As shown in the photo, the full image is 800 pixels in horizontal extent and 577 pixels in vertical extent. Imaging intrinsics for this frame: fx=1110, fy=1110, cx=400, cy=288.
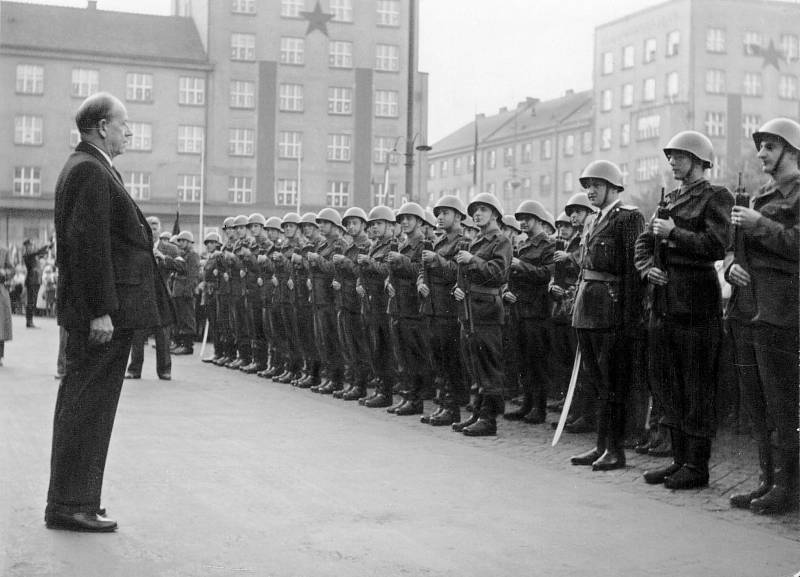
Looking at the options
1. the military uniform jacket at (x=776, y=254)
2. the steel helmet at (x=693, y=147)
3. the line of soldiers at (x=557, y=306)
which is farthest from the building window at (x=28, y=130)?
the military uniform jacket at (x=776, y=254)

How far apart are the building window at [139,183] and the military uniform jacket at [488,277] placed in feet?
167

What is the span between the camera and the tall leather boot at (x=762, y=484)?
771 centimetres

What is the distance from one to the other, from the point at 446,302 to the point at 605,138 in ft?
54.7

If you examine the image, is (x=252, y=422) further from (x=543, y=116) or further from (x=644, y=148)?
(x=543, y=116)

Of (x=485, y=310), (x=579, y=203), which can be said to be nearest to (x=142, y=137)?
(x=579, y=203)

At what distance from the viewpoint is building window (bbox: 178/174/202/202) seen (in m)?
64.4

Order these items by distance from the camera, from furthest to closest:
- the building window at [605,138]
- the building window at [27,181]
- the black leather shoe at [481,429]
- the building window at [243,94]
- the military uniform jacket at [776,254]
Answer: the building window at [243,94]
the building window at [27,181]
the building window at [605,138]
the black leather shoe at [481,429]
the military uniform jacket at [776,254]

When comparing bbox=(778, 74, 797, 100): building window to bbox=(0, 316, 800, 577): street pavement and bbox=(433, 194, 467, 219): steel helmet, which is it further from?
bbox=(433, 194, 467, 219): steel helmet

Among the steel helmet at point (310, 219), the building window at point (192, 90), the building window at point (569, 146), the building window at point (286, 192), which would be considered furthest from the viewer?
the building window at point (569, 146)

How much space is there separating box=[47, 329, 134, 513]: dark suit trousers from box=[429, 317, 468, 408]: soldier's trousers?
6166mm

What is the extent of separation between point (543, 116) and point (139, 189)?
3034 cm

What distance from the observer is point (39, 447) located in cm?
958

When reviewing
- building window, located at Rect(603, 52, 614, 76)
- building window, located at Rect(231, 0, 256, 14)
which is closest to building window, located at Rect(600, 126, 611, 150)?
building window, located at Rect(603, 52, 614, 76)

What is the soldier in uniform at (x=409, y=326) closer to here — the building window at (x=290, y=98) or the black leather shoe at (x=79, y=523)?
the black leather shoe at (x=79, y=523)
